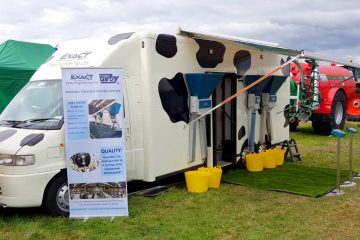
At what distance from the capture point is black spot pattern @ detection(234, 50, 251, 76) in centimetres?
802

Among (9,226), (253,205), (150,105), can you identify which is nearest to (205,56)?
(150,105)

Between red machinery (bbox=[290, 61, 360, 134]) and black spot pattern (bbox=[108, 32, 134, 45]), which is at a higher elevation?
black spot pattern (bbox=[108, 32, 134, 45])

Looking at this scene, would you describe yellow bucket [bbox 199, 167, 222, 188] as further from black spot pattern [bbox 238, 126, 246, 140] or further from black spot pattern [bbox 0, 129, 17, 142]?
black spot pattern [bbox 0, 129, 17, 142]

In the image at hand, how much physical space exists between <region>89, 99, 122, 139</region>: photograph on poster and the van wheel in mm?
707

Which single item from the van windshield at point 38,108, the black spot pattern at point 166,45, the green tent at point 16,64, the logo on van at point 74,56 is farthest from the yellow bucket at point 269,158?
the green tent at point 16,64

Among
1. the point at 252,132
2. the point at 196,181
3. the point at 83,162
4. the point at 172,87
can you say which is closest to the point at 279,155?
the point at 252,132

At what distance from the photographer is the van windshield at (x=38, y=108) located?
5.52 m

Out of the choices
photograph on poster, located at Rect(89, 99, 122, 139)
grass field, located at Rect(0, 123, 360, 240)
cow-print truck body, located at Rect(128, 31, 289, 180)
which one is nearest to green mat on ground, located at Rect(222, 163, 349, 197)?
grass field, located at Rect(0, 123, 360, 240)

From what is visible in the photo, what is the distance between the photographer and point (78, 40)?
259 inches

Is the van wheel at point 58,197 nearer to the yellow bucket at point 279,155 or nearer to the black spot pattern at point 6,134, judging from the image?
the black spot pattern at point 6,134

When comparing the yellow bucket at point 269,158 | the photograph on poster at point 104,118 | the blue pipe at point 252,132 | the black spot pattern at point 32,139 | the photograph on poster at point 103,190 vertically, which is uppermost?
the photograph on poster at point 104,118

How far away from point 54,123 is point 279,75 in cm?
537

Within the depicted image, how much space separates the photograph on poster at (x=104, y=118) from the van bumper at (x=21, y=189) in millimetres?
866

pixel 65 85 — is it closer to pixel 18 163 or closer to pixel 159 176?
pixel 18 163
